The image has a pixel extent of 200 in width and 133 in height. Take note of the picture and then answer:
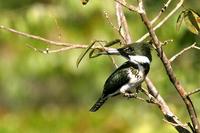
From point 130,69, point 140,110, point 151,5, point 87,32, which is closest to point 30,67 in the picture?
point 87,32

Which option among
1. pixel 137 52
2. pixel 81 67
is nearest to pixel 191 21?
pixel 137 52

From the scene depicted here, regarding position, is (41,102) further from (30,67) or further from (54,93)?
(30,67)

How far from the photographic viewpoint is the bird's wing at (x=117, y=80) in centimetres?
325

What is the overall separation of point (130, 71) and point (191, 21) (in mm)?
363

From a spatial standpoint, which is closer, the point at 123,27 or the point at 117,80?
the point at 123,27

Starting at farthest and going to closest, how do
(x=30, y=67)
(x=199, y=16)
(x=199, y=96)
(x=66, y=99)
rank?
(x=66, y=99)
(x=30, y=67)
(x=199, y=96)
(x=199, y=16)

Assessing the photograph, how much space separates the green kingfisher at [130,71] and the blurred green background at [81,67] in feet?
6.09

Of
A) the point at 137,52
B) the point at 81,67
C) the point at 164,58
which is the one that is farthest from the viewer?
the point at 81,67

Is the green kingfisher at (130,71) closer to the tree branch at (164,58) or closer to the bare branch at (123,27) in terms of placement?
the bare branch at (123,27)

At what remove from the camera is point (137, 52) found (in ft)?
9.89

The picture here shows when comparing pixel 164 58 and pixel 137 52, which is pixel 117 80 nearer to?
pixel 137 52

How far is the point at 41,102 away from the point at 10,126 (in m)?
2.88

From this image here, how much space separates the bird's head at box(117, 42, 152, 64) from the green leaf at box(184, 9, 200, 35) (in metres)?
0.16

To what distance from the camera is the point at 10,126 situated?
7344mm
